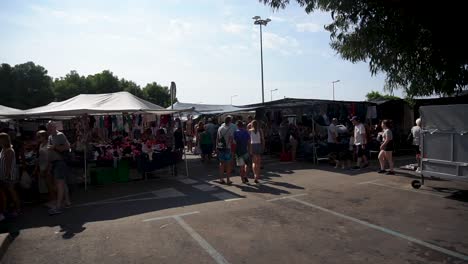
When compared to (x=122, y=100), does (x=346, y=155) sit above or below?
below

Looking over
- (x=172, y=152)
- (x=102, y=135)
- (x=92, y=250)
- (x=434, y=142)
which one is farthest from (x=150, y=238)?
(x=102, y=135)

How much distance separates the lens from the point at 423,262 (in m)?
4.03

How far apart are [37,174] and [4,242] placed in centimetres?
360

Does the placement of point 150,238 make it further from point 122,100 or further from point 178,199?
point 122,100

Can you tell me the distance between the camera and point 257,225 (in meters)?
5.58

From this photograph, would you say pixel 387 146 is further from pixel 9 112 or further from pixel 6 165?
pixel 9 112

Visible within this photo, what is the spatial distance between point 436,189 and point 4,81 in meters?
46.7

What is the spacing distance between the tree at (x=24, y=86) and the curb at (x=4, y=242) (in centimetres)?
4149

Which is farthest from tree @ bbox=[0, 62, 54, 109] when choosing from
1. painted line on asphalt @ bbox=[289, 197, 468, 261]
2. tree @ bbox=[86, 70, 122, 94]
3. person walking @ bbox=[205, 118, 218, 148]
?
painted line on asphalt @ bbox=[289, 197, 468, 261]

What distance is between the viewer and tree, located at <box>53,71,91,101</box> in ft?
152

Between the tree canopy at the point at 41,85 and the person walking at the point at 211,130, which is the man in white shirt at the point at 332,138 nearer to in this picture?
the person walking at the point at 211,130

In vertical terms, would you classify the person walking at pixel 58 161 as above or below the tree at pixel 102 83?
below

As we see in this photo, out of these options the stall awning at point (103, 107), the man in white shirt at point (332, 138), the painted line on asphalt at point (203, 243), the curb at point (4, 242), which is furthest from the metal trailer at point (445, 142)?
the curb at point (4, 242)

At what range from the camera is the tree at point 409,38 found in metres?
5.71
